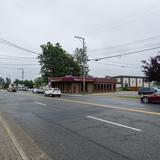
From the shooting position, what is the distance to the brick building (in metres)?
71.8

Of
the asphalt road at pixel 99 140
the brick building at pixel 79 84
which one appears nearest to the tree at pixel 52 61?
the brick building at pixel 79 84

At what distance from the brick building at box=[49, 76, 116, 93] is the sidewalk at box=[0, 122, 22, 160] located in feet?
Result: 198

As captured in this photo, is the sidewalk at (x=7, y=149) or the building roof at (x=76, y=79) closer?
the sidewalk at (x=7, y=149)

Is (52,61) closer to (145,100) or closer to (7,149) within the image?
(145,100)

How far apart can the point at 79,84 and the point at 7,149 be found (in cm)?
6621

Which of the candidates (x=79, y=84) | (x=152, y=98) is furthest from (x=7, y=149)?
(x=79, y=84)

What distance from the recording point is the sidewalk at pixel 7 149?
25.1ft

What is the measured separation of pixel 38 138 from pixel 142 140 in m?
3.57

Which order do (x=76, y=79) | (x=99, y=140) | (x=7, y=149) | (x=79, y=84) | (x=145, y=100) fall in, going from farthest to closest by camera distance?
(x=79, y=84) → (x=76, y=79) → (x=145, y=100) → (x=99, y=140) → (x=7, y=149)

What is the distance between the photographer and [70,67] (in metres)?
91.1

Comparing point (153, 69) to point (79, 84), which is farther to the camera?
point (79, 84)

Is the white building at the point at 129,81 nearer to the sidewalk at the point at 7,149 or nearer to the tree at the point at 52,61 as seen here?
the tree at the point at 52,61

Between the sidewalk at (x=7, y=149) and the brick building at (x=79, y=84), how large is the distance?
6032cm

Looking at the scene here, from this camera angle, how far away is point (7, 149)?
8570 mm
